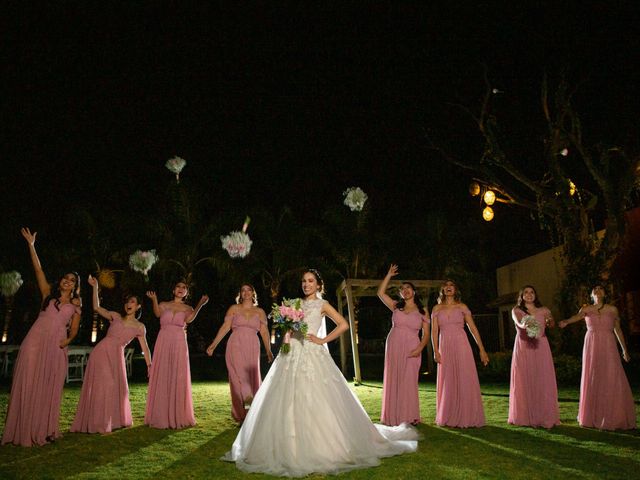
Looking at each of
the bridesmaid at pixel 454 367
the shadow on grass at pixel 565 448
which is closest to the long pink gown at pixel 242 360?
the bridesmaid at pixel 454 367

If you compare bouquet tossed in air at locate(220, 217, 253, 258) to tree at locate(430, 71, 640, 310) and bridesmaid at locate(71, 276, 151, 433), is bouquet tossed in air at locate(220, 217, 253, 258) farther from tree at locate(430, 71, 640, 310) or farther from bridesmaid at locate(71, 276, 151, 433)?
bridesmaid at locate(71, 276, 151, 433)

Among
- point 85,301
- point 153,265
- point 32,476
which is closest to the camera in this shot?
point 32,476

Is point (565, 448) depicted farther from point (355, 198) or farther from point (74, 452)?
point (355, 198)

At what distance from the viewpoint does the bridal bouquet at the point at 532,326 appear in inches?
357

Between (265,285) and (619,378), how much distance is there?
25.4m

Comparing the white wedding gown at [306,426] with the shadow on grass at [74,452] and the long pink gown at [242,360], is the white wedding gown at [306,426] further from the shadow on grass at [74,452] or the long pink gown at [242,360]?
the long pink gown at [242,360]

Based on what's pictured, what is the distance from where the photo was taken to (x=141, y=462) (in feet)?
22.3

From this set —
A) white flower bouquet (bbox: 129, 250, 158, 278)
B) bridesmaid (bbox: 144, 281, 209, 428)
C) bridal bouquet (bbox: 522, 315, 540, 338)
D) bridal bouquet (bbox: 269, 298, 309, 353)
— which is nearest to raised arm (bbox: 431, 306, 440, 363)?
bridal bouquet (bbox: 522, 315, 540, 338)

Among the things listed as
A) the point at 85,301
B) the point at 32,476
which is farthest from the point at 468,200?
the point at 32,476

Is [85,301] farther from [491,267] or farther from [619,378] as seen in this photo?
[619,378]

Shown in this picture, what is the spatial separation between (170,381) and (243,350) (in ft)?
4.30

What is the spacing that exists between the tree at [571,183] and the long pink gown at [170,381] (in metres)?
10.9

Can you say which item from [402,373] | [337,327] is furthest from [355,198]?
[337,327]

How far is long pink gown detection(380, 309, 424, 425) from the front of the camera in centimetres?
934
